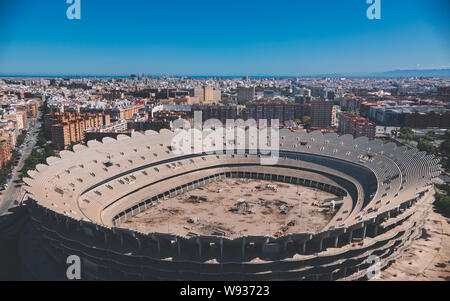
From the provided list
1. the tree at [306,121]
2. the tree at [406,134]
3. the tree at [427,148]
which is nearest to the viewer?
the tree at [427,148]

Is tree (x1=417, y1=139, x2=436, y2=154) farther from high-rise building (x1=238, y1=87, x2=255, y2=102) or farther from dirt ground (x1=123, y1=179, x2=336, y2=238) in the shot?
high-rise building (x1=238, y1=87, x2=255, y2=102)

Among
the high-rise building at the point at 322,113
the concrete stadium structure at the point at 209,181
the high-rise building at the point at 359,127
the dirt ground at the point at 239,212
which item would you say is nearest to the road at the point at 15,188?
the concrete stadium structure at the point at 209,181

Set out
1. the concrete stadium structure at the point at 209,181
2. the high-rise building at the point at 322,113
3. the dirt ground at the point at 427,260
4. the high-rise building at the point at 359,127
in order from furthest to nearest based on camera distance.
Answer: the high-rise building at the point at 322,113, the high-rise building at the point at 359,127, the dirt ground at the point at 427,260, the concrete stadium structure at the point at 209,181

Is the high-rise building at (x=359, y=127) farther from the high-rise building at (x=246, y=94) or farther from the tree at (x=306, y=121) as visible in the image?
the high-rise building at (x=246, y=94)

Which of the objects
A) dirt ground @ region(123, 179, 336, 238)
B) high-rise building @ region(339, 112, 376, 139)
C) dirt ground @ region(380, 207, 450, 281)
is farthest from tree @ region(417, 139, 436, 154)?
dirt ground @ region(123, 179, 336, 238)
